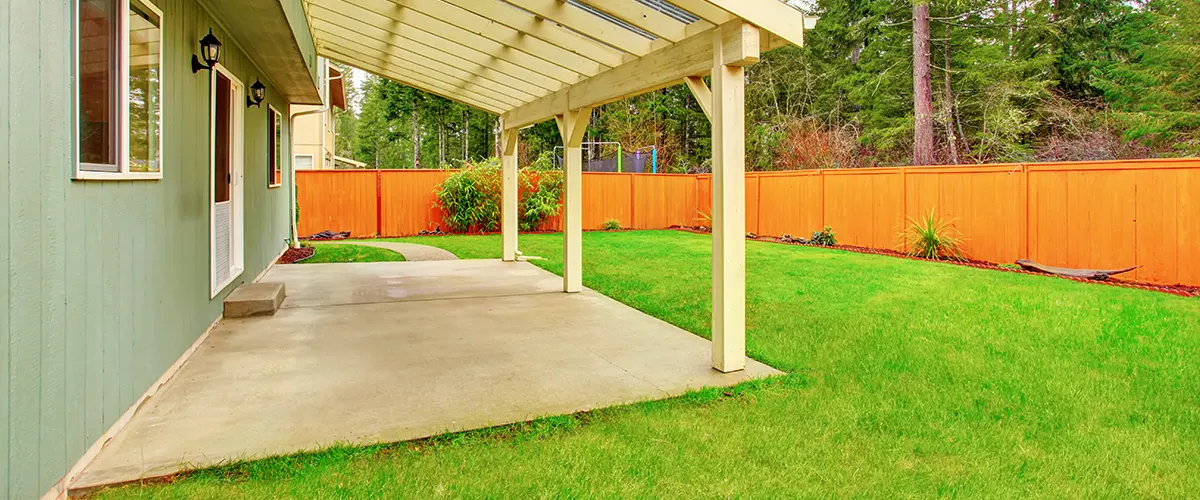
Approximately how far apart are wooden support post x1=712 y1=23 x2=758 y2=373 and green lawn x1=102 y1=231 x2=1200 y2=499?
40cm

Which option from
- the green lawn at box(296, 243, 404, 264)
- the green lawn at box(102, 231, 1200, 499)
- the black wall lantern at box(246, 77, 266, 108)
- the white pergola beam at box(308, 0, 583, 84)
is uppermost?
the white pergola beam at box(308, 0, 583, 84)

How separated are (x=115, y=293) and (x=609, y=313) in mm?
3581

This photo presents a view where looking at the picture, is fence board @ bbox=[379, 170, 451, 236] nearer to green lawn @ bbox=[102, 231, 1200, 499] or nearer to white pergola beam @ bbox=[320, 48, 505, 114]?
white pergola beam @ bbox=[320, 48, 505, 114]

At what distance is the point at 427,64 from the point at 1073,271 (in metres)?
7.98

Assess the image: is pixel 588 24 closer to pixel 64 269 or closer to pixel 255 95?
pixel 64 269

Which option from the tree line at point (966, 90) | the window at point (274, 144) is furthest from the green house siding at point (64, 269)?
the tree line at point (966, 90)

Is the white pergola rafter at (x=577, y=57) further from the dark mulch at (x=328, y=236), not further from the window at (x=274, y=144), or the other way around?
the dark mulch at (x=328, y=236)

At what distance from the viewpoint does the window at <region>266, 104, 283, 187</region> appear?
8.12 meters

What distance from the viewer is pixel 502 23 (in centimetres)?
515

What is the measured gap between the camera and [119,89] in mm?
2939

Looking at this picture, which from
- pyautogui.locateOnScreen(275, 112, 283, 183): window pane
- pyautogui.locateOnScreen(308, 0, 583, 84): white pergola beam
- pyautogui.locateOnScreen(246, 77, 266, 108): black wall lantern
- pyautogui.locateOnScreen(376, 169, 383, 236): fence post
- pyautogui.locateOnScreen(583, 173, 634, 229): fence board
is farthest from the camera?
pyautogui.locateOnScreen(583, 173, 634, 229): fence board

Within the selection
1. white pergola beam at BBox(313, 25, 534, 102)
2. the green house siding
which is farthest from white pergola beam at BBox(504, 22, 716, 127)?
the green house siding

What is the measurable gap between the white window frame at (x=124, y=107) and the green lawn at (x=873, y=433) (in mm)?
1269

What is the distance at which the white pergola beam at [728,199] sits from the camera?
3.74 m
